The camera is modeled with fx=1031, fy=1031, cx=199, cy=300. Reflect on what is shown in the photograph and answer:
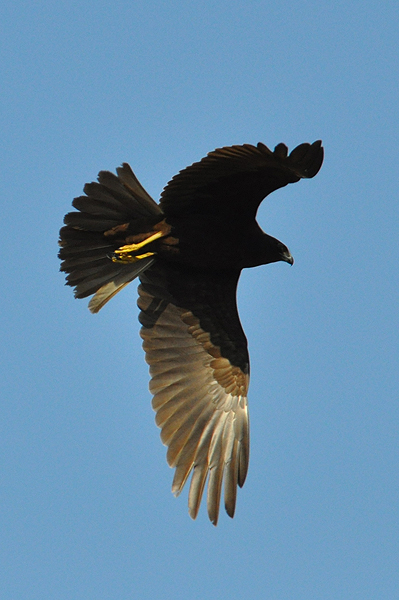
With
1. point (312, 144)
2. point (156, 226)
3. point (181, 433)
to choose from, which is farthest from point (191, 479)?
point (312, 144)

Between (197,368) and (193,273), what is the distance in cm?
90

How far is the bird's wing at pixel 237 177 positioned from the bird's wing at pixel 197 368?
0.95 m

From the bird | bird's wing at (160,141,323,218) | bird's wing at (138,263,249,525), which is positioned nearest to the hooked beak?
the bird

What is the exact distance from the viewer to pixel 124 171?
27.7 feet

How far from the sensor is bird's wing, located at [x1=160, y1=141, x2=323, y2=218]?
7.64 meters

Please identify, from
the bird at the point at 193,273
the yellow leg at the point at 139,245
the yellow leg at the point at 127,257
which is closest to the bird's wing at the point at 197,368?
the bird at the point at 193,273

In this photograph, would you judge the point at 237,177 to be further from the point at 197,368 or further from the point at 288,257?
the point at 197,368

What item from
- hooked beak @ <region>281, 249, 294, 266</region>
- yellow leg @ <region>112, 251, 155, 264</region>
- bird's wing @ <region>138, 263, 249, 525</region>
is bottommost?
bird's wing @ <region>138, 263, 249, 525</region>

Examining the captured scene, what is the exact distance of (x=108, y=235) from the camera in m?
8.84

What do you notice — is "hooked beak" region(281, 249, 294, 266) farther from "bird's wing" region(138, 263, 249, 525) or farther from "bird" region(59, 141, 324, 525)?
"bird's wing" region(138, 263, 249, 525)

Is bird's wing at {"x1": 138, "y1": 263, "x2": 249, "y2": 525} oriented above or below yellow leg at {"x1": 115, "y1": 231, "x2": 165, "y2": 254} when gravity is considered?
below

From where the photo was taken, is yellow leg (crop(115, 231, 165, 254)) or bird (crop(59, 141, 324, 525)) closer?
bird (crop(59, 141, 324, 525))

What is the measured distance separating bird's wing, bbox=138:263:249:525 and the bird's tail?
52 cm

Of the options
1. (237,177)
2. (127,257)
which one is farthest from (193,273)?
(237,177)
